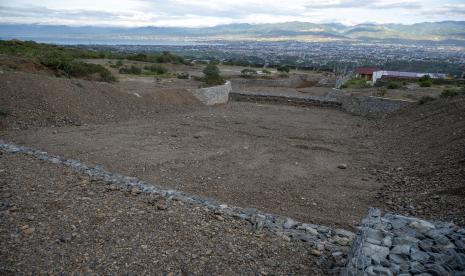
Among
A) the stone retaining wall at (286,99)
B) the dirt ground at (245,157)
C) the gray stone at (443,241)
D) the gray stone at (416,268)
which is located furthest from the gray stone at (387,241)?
the stone retaining wall at (286,99)

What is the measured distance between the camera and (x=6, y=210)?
22.5 ft

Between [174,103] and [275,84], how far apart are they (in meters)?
17.6

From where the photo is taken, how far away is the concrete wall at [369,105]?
79.5 ft

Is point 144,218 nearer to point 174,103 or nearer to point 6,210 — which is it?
point 6,210

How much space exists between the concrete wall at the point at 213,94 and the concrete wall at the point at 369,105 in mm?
8681

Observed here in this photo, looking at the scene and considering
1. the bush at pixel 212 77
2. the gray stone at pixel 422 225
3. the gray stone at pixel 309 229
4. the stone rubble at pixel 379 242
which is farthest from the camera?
the bush at pixel 212 77

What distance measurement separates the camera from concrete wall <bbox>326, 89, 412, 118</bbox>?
24219mm

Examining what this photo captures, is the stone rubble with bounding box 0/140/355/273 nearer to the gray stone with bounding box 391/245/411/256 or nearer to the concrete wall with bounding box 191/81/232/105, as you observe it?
the gray stone with bounding box 391/245/411/256

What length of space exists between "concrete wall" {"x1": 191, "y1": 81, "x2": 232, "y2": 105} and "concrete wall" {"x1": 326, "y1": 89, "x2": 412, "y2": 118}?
28.5 ft

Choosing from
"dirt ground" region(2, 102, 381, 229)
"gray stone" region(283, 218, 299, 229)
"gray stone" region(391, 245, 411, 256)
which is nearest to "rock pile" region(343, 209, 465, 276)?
"gray stone" region(391, 245, 411, 256)

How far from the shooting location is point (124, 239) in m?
6.21

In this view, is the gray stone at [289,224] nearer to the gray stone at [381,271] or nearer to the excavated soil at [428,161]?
the gray stone at [381,271]

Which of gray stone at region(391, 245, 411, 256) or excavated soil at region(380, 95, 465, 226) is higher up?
gray stone at region(391, 245, 411, 256)

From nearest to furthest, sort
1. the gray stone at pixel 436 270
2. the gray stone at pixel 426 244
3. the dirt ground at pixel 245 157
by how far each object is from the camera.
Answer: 1. the gray stone at pixel 436 270
2. the gray stone at pixel 426 244
3. the dirt ground at pixel 245 157
